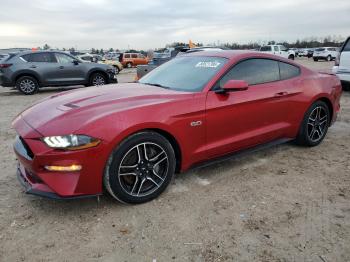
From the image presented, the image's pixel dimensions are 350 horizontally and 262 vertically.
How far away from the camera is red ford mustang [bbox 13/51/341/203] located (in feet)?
9.64

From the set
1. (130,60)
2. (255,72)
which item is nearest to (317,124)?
(255,72)

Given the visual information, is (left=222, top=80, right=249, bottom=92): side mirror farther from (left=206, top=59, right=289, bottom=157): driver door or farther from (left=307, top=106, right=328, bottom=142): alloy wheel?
(left=307, top=106, right=328, bottom=142): alloy wheel

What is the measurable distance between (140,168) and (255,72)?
2.03 m

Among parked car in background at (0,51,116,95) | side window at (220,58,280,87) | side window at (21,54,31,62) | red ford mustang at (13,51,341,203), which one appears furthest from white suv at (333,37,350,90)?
side window at (21,54,31,62)

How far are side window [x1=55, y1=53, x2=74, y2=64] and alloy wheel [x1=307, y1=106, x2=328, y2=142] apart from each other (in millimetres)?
10039

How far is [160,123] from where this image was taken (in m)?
3.29

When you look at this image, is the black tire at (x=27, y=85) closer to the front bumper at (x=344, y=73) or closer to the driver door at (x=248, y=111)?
the driver door at (x=248, y=111)

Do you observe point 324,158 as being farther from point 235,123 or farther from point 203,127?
point 203,127

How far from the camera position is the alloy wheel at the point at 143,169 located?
3236 millimetres

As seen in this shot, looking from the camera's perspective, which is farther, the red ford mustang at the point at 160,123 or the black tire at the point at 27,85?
the black tire at the point at 27,85

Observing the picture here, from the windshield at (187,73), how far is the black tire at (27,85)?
8.92 meters

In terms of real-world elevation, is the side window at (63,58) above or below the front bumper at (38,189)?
above

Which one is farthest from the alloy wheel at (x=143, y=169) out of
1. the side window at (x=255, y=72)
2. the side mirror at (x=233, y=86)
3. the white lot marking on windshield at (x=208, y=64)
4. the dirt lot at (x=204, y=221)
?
the white lot marking on windshield at (x=208, y=64)

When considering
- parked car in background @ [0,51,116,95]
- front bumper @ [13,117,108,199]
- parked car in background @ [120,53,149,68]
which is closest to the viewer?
front bumper @ [13,117,108,199]
